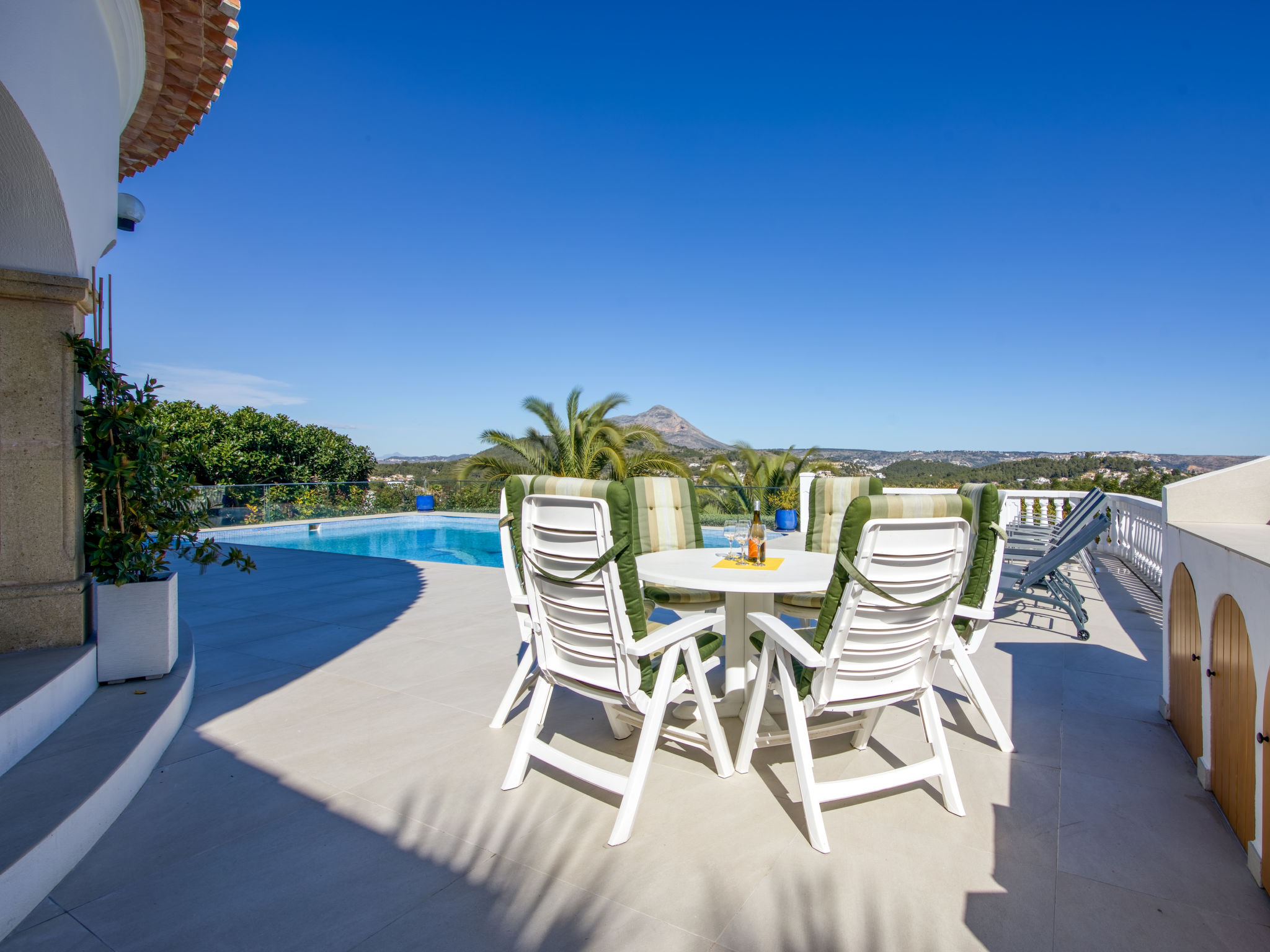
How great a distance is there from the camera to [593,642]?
210 centimetres

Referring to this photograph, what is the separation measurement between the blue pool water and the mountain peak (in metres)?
3.56

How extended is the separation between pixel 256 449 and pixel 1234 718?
24770mm

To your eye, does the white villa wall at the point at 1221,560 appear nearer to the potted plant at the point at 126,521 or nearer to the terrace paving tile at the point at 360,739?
the terrace paving tile at the point at 360,739

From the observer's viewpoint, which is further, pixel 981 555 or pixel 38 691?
pixel 981 555

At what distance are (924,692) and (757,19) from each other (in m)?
11.0

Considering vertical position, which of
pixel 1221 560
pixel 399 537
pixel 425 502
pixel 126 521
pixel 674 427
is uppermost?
pixel 674 427

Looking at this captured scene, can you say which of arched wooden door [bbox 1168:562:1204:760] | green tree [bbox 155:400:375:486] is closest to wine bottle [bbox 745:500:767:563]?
arched wooden door [bbox 1168:562:1204:760]

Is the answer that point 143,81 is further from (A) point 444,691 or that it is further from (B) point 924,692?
(B) point 924,692

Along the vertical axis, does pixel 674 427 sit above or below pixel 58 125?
above

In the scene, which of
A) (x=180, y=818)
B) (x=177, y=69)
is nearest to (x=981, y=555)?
(x=180, y=818)

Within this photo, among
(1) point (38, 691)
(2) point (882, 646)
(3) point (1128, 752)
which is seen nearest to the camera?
(2) point (882, 646)

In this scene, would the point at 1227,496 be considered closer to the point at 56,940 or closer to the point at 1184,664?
the point at 1184,664

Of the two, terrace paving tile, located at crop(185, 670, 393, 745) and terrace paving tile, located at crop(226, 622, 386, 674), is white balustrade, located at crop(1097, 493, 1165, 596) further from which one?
terrace paving tile, located at crop(226, 622, 386, 674)

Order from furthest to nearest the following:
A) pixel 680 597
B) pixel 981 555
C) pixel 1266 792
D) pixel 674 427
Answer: pixel 674 427 < pixel 680 597 < pixel 981 555 < pixel 1266 792
